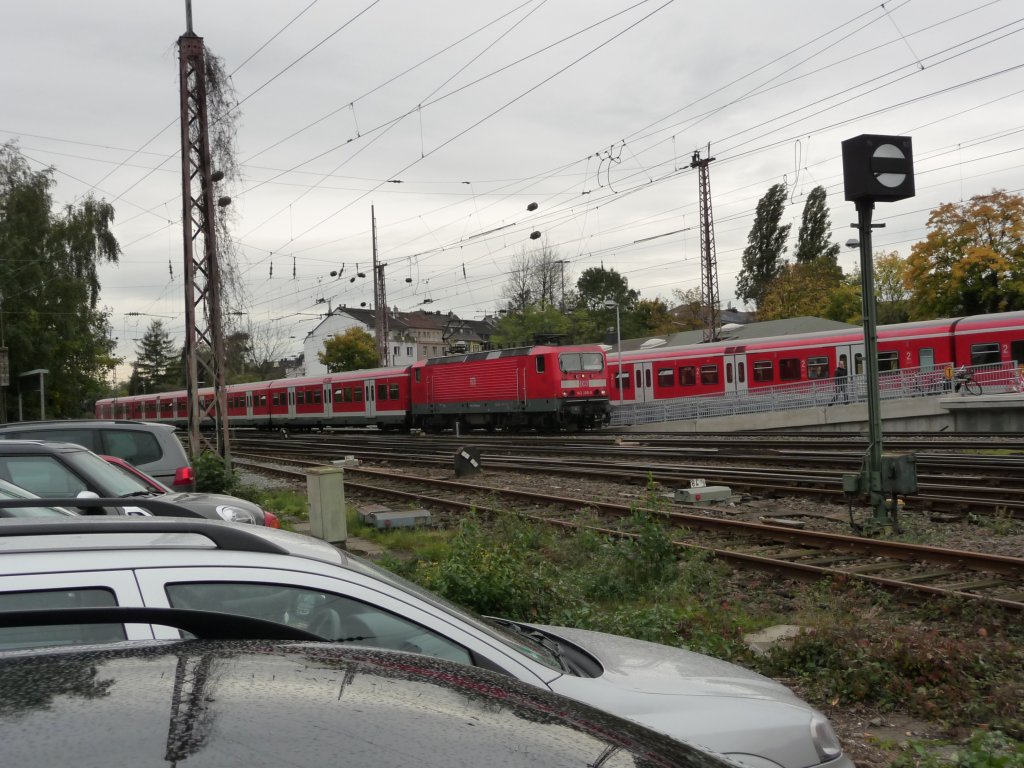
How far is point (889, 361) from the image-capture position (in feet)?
111

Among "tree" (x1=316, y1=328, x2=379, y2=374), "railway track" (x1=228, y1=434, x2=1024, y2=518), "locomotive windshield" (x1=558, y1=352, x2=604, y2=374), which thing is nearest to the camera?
"railway track" (x1=228, y1=434, x2=1024, y2=518)

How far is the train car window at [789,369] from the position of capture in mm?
35750

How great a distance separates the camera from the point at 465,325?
139 meters

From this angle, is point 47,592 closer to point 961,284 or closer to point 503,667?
point 503,667

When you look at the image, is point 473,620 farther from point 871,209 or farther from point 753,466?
point 753,466

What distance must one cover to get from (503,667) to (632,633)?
3841 mm

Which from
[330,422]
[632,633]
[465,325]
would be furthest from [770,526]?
[465,325]

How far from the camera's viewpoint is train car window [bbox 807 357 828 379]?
3506cm

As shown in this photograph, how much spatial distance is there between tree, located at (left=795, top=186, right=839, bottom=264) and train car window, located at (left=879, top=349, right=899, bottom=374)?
179ft

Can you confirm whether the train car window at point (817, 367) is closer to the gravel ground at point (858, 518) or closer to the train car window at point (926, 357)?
the train car window at point (926, 357)

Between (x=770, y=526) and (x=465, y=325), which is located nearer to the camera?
→ (x=770, y=526)

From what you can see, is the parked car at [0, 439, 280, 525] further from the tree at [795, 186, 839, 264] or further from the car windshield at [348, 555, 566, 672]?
the tree at [795, 186, 839, 264]

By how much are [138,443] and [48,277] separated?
38912 millimetres

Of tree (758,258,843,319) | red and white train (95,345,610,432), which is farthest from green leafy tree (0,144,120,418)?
tree (758,258,843,319)
